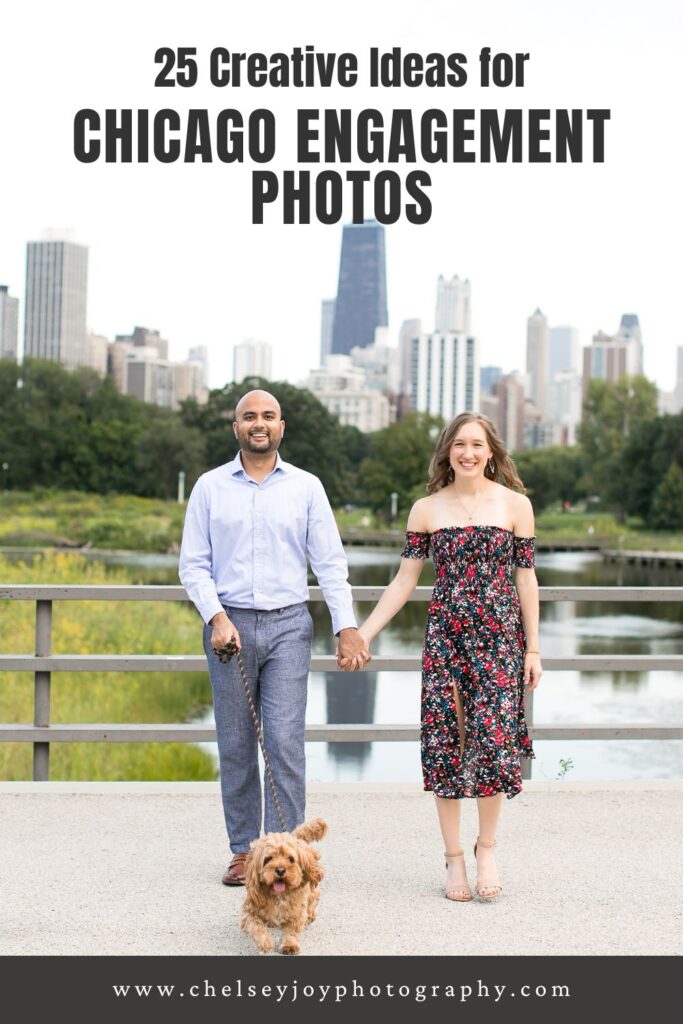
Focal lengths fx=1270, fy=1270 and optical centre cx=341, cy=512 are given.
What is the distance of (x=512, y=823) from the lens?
5.77m

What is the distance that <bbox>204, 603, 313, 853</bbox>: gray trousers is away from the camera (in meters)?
4.73

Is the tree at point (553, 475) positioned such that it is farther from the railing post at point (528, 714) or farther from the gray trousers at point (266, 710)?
the gray trousers at point (266, 710)

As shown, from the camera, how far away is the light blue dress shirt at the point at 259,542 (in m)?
4.72

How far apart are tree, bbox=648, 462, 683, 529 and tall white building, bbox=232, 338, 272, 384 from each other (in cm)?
6998

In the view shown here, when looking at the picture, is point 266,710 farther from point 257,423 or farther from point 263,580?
point 257,423

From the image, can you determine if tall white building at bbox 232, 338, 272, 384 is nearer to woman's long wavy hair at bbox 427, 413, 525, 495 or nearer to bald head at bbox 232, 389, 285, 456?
woman's long wavy hair at bbox 427, 413, 525, 495

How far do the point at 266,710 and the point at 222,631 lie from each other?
1.41 feet

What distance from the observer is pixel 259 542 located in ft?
15.5

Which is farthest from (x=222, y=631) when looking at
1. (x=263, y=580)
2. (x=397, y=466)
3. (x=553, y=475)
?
(x=553, y=475)

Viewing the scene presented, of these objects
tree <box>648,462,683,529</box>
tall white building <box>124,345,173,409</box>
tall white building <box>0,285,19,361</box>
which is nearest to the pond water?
tree <box>648,462,683,529</box>

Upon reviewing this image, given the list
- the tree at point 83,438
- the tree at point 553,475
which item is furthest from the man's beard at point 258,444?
the tree at point 553,475
